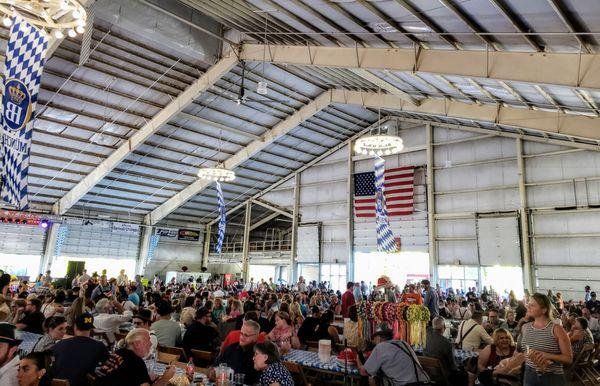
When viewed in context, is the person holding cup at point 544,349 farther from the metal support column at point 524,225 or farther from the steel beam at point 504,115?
the metal support column at point 524,225

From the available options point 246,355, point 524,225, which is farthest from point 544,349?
point 524,225

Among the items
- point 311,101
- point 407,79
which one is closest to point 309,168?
point 311,101

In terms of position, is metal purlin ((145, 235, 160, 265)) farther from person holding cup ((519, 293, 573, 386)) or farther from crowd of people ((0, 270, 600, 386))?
person holding cup ((519, 293, 573, 386))

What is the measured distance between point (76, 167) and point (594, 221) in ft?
65.1

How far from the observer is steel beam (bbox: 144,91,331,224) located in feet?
56.4

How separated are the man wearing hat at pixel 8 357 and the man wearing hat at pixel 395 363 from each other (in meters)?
2.80

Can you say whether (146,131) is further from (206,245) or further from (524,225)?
(524,225)

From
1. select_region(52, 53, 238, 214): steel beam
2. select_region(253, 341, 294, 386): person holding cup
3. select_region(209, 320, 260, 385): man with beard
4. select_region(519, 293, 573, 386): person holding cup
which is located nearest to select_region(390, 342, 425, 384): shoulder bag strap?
select_region(519, 293, 573, 386): person holding cup

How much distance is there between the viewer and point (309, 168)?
22047mm

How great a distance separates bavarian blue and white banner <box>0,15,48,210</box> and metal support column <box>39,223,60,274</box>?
48.4 ft

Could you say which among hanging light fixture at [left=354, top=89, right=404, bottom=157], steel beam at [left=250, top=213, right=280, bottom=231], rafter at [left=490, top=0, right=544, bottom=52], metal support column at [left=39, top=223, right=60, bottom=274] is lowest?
metal support column at [left=39, top=223, right=60, bottom=274]

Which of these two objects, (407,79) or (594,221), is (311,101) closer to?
(407,79)

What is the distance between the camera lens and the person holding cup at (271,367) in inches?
118

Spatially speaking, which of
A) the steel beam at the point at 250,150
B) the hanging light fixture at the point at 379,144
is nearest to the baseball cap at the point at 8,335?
the hanging light fixture at the point at 379,144
